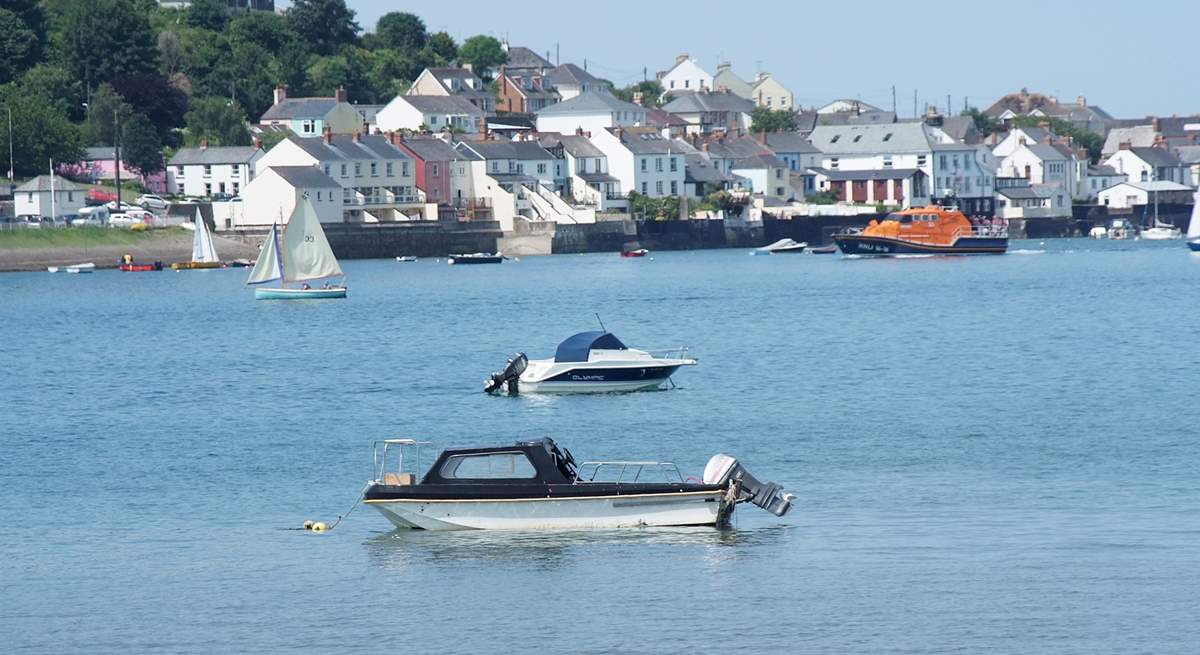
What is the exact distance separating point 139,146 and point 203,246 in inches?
854

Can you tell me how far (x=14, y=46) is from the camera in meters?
158

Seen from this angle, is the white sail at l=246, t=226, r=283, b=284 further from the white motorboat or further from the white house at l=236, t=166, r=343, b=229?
the white motorboat

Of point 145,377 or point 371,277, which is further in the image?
point 371,277

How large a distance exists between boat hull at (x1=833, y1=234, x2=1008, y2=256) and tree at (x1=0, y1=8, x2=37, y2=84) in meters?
70.6

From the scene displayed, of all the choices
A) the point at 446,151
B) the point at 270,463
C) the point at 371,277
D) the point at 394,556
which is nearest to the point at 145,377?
the point at 270,463

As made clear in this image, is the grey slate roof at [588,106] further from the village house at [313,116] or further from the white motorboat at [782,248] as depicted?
the white motorboat at [782,248]

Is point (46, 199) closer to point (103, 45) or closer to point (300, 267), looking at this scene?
point (103, 45)

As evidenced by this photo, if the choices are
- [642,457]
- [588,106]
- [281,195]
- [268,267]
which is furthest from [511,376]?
[588,106]

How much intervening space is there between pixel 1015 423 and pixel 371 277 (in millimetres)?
78776

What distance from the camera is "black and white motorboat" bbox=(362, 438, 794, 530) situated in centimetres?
2855

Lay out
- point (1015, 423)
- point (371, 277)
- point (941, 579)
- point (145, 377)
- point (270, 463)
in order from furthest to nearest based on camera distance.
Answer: point (371, 277) < point (145, 377) < point (1015, 423) < point (270, 463) < point (941, 579)

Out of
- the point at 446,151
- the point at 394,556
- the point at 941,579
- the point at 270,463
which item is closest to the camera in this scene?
the point at 941,579

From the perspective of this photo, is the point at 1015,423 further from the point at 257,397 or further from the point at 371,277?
the point at 371,277

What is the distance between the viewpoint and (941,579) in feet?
83.4
